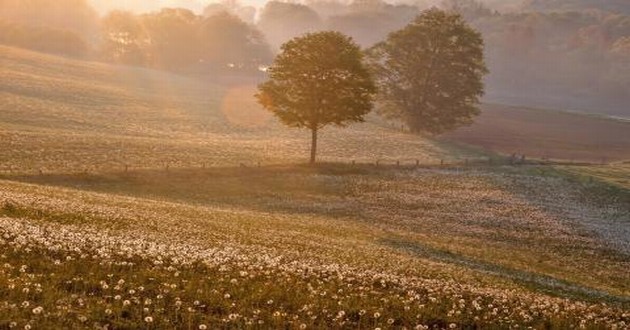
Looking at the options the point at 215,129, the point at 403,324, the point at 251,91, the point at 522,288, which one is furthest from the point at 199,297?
the point at 251,91

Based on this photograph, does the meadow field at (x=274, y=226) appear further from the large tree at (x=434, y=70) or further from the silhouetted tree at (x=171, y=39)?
the silhouetted tree at (x=171, y=39)

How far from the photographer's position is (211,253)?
69.6 ft

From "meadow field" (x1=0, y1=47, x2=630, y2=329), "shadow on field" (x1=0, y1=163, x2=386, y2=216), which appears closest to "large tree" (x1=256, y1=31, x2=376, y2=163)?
"meadow field" (x1=0, y1=47, x2=630, y2=329)

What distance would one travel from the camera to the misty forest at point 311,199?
16.2m

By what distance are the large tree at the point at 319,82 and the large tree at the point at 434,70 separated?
33876 mm

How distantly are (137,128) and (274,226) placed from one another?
2202 inches

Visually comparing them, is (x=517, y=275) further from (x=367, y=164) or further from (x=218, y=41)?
(x=218, y=41)

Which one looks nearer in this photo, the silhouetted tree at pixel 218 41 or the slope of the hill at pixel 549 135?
the slope of the hill at pixel 549 135

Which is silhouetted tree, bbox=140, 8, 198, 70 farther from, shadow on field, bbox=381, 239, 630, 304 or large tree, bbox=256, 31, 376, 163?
shadow on field, bbox=381, 239, 630, 304

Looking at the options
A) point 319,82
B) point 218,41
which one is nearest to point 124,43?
point 218,41

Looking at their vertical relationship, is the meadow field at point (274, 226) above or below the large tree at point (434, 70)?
below

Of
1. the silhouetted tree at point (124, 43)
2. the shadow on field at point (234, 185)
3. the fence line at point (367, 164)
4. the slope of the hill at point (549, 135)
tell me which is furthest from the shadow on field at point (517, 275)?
the silhouetted tree at point (124, 43)

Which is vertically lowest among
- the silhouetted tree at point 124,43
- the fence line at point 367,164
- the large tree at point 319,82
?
the fence line at point 367,164

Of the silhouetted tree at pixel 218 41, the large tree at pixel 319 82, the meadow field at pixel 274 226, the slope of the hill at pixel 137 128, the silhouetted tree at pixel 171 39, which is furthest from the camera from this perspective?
the silhouetted tree at pixel 218 41
